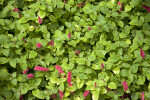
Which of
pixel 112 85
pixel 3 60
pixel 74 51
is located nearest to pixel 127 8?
pixel 74 51

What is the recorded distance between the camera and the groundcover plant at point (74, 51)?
2271mm

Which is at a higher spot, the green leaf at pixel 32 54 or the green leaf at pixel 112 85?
the green leaf at pixel 32 54

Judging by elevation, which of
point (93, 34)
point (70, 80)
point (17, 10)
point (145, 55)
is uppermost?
point (17, 10)

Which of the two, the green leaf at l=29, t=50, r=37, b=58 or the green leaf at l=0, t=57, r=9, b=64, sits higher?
the green leaf at l=29, t=50, r=37, b=58

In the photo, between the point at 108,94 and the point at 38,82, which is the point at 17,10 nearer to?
the point at 38,82

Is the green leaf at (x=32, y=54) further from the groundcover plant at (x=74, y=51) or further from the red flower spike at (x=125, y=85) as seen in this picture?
the red flower spike at (x=125, y=85)

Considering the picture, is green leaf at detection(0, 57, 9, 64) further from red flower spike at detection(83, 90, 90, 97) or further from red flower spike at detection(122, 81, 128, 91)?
red flower spike at detection(122, 81, 128, 91)

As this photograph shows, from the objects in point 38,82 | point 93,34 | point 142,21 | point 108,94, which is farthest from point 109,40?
point 38,82

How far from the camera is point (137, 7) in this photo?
2.58 meters

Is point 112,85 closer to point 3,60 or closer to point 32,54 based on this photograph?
point 32,54

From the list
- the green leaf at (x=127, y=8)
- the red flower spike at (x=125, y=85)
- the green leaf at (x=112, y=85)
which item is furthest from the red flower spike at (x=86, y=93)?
the green leaf at (x=127, y=8)

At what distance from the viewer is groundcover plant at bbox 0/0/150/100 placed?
7.45ft

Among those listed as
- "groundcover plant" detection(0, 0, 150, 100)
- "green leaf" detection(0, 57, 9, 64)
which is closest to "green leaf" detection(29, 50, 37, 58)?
"groundcover plant" detection(0, 0, 150, 100)

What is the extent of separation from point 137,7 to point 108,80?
974mm
